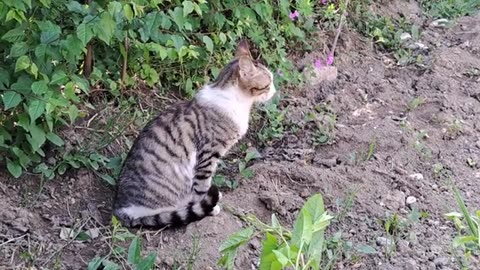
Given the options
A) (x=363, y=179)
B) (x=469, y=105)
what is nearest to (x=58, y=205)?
(x=363, y=179)

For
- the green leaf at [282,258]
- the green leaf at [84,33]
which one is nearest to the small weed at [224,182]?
the green leaf at [84,33]

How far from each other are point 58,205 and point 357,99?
96.3 inches

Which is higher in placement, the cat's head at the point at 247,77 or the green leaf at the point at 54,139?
the cat's head at the point at 247,77

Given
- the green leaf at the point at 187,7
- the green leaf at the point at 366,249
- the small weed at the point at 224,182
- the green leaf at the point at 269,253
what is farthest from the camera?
the small weed at the point at 224,182

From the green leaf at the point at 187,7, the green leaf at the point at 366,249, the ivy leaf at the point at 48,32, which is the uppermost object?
the ivy leaf at the point at 48,32

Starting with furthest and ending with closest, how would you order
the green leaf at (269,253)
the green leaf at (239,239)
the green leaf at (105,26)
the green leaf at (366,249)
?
the green leaf at (366,249) < the green leaf at (105,26) < the green leaf at (239,239) < the green leaf at (269,253)

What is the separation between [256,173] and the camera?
4320mm

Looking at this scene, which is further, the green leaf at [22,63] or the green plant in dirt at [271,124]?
the green plant in dirt at [271,124]

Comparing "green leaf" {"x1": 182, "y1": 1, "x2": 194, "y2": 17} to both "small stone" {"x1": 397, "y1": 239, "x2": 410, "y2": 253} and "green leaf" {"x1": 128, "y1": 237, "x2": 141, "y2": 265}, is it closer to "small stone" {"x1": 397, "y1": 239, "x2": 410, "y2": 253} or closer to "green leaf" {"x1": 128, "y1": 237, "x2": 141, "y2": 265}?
"green leaf" {"x1": 128, "y1": 237, "x2": 141, "y2": 265}

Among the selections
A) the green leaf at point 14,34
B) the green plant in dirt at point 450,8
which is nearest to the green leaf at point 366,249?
the green leaf at point 14,34

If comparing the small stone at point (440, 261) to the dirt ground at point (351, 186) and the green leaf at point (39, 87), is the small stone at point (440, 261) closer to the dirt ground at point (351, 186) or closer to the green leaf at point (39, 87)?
the dirt ground at point (351, 186)

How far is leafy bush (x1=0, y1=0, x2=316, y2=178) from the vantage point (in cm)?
360

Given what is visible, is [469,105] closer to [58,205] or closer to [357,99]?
[357,99]

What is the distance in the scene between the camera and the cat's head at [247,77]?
412 cm
